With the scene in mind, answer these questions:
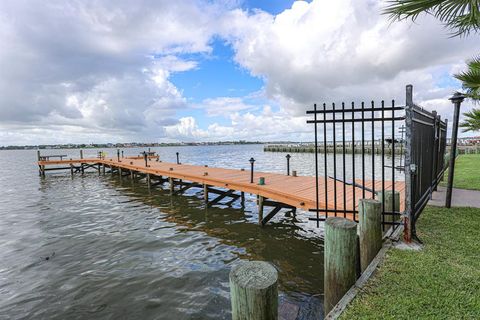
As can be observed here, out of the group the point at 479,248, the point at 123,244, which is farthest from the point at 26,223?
the point at 479,248

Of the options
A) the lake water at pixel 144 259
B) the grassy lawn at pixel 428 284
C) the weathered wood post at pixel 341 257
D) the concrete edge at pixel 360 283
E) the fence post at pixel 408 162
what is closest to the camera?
the grassy lawn at pixel 428 284

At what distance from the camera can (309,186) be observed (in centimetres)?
1056

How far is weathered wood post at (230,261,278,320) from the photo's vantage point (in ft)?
8.93

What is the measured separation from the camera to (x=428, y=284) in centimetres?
369

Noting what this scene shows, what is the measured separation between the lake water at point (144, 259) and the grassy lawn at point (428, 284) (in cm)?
207

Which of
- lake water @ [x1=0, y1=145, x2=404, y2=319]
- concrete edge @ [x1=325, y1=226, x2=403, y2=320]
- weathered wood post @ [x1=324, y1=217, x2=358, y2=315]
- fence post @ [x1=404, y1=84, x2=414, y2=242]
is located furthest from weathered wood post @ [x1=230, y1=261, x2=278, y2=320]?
fence post @ [x1=404, y1=84, x2=414, y2=242]

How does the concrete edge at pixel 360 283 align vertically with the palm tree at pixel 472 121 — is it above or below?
below

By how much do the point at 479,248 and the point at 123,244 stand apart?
31.3ft

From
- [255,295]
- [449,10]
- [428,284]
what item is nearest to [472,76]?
[449,10]

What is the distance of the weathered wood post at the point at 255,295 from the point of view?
272 cm

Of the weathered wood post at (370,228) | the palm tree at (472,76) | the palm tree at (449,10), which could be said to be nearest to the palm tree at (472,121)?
the palm tree at (472,76)

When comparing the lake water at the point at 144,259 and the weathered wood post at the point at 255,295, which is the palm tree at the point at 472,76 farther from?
the weathered wood post at the point at 255,295

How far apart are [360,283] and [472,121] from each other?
11.8 meters

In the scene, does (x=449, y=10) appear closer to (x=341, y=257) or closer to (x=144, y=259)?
(x=341, y=257)
